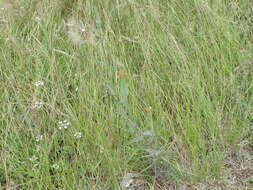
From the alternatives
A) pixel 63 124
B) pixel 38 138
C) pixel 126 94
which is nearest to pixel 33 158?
pixel 38 138

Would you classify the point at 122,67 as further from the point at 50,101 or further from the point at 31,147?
the point at 31,147

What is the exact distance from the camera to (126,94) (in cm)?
165

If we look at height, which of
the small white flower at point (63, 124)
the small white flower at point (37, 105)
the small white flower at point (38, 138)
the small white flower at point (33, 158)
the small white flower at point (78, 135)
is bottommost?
the small white flower at point (33, 158)

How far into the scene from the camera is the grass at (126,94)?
1.55m

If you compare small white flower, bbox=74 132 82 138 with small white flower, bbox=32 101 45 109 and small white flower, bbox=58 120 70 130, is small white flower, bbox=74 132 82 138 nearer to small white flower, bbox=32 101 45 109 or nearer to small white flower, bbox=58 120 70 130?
small white flower, bbox=58 120 70 130

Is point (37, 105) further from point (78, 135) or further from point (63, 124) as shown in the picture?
point (78, 135)

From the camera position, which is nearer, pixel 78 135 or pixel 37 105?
pixel 78 135

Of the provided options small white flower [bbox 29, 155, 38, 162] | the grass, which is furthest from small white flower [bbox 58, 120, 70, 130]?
small white flower [bbox 29, 155, 38, 162]

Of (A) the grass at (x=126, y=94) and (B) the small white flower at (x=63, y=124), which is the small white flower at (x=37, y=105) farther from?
(B) the small white flower at (x=63, y=124)

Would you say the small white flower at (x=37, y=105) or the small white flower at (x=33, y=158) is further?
the small white flower at (x=37, y=105)

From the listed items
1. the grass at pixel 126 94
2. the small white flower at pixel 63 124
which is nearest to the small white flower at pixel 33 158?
the grass at pixel 126 94

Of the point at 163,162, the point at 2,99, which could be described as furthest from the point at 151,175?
the point at 2,99

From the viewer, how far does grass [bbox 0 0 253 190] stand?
155 centimetres

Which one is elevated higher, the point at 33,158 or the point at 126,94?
the point at 126,94
